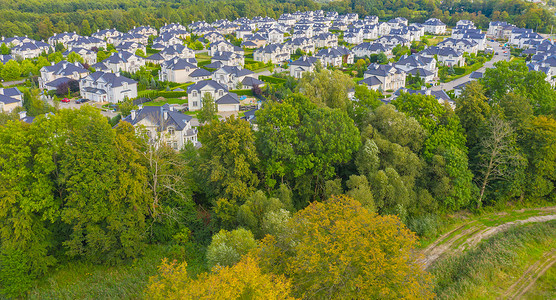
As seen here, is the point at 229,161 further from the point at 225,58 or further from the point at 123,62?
the point at 123,62

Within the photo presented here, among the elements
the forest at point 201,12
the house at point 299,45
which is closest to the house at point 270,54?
the house at point 299,45

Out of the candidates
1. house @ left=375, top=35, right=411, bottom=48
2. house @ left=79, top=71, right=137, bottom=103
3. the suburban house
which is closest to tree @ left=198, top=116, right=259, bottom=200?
house @ left=79, top=71, right=137, bottom=103

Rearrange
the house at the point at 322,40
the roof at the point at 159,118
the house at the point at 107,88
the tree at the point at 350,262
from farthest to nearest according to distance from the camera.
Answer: the house at the point at 322,40
the house at the point at 107,88
the roof at the point at 159,118
the tree at the point at 350,262

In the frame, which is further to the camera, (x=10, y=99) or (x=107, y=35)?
(x=107, y=35)

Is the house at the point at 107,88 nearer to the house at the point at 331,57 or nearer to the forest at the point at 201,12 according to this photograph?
the house at the point at 331,57

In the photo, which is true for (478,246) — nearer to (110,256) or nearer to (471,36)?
(110,256)

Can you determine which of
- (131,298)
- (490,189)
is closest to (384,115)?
(490,189)

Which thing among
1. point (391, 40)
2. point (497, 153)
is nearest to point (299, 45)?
point (391, 40)
